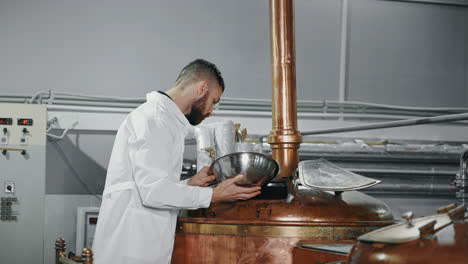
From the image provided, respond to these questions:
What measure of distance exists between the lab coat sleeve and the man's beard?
0.81ft

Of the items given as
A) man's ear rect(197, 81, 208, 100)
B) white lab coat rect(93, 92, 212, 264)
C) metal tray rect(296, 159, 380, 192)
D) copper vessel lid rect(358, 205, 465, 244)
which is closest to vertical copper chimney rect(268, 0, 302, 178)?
metal tray rect(296, 159, 380, 192)

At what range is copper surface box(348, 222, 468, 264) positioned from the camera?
1245 mm

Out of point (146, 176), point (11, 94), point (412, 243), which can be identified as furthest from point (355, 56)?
point (412, 243)

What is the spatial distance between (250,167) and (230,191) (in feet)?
0.52

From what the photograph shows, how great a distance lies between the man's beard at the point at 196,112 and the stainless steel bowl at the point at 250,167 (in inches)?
9.8

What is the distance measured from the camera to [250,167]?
2.40 m

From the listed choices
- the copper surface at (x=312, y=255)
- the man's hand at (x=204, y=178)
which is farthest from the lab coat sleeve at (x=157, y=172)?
the copper surface at (x=312, y=255)

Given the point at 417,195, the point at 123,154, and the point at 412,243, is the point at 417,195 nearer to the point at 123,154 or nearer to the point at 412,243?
the point at 123,154

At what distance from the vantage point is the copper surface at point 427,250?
125cm

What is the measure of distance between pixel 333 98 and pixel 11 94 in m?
2.74

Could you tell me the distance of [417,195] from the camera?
4.79 m

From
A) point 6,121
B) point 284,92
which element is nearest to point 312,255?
point 284,92

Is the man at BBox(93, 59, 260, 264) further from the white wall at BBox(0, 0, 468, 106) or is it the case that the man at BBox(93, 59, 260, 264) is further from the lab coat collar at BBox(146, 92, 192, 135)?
the white wall at BBox(0, 0, 468, 106)

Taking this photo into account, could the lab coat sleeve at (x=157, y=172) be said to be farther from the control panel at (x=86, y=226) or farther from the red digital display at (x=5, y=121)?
the control panel at (x=86, y=226)
